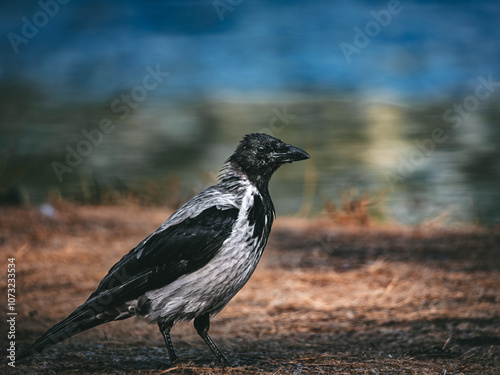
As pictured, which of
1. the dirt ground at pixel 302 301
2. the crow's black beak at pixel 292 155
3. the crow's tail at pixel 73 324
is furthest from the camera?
the crow's black beak at pixel 292 155

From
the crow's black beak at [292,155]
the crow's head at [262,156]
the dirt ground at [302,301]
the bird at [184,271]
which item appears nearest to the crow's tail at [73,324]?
the bird at [184,271]

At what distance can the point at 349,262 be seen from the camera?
5.81 metres

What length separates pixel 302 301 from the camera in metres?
4.82

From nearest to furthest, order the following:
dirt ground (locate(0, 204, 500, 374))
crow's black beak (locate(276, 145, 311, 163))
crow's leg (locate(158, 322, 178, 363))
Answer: crow's leg (locate(158, 322, 178, 363)), dirt ground (locate(0, 204, 500, 374)), crow's black beak (locate(276, 145, 311, 163))

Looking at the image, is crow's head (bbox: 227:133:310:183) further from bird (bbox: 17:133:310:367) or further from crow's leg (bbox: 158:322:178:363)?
crow's leg (bbox: 158:322:178:363)

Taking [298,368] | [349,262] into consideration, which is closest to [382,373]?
[298,368]

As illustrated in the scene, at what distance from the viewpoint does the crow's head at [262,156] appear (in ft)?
11.5

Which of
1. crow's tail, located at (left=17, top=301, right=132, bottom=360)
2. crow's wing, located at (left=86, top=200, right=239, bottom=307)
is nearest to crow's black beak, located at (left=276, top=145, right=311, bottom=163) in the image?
crow's wing, located at (left=86, top=200, right=239, bottom=307)

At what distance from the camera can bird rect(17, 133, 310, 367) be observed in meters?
3.11

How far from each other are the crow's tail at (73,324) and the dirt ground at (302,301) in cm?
13

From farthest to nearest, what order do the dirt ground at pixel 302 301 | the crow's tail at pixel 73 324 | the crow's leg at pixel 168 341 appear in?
1. the dirt ground at pixel 302 301
2. the crow's leg at pixel 168 341
3. the crow's tail at pixel 73 324

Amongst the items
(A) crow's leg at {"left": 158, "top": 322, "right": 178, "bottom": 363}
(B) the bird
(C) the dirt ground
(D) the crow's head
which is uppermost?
(D) the crow's head

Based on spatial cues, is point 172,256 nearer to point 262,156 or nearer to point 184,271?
point 184,271

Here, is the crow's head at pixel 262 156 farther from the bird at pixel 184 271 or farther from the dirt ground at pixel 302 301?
the dirt ground at pixel 302 301
